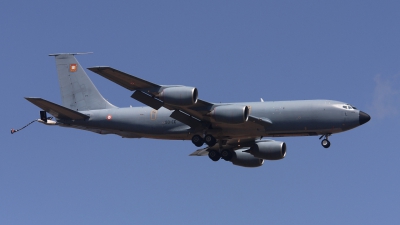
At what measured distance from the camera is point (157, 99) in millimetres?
56719

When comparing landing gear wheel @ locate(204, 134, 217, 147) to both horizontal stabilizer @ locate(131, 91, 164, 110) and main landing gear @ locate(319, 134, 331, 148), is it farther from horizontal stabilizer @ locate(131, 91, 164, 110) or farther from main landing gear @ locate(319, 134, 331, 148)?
main landing gear @ locate(319, 134, 331, 148)

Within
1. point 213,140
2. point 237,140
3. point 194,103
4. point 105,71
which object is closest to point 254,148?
point 237,140

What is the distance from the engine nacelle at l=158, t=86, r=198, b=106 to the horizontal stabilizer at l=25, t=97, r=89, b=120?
32.8 ft

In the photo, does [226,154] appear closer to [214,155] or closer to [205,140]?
[214,155]

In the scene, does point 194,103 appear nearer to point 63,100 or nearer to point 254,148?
point 254,148

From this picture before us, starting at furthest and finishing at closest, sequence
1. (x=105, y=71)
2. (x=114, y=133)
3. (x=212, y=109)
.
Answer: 1. (x=114, y=133)
2. (x=212, y=109)
3. (x=105, y=71)

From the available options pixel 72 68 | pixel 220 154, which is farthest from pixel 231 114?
pixel 72 68

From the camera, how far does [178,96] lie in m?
54.6

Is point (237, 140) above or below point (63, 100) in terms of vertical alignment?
below

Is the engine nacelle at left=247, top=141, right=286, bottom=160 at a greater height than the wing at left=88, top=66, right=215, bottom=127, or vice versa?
the wing at left=88, top=66, right=215, bottom=127

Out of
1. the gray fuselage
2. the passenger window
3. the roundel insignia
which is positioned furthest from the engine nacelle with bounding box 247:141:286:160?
the roundel insignia

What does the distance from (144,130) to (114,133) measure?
122 inches

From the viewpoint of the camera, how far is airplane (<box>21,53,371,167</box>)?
5572 centimetres

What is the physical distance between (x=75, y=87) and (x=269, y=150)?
1748cm
